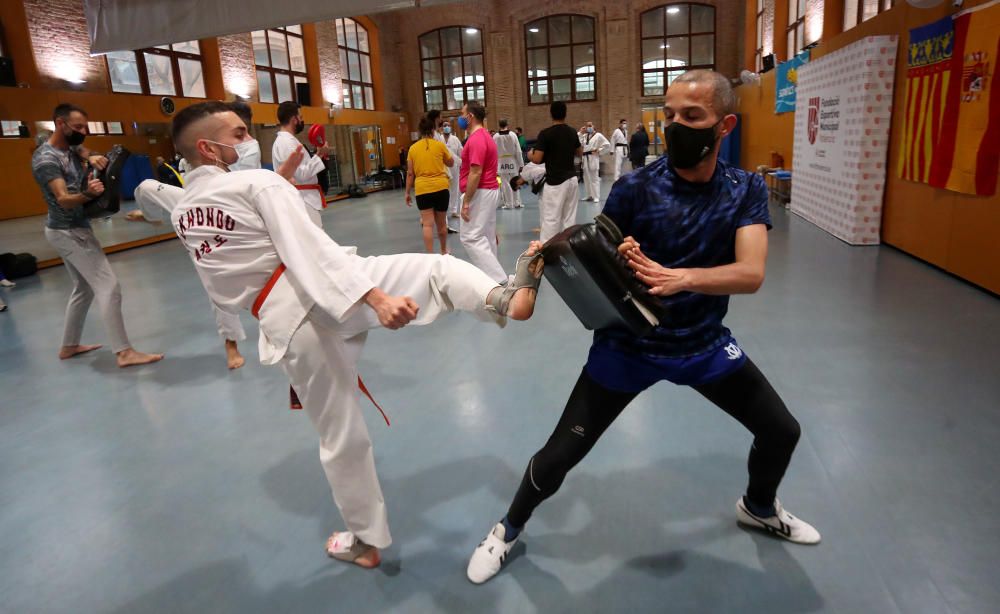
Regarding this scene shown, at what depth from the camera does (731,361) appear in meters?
1.70

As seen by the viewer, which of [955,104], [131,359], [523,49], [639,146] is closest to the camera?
[131,359]

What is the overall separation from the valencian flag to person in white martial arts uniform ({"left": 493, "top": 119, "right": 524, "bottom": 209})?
5.49 metres

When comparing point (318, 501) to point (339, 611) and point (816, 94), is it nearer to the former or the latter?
point (339, 611)

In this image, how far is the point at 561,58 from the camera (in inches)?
885

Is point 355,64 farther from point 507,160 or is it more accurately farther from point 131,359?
point 131,359

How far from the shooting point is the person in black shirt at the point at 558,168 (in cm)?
573

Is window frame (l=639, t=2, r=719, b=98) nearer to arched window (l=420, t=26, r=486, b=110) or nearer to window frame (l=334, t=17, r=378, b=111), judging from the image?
arched window (l=420, t=26, r=486, b=110)

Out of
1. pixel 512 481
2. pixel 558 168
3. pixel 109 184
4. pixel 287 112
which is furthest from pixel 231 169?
pixel 558 168

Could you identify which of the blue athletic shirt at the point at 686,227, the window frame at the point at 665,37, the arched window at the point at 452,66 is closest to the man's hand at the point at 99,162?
the blue athletic shirt at the point at 686,227

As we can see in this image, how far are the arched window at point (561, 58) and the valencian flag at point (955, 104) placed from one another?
17626 mm

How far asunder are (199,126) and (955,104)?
5.76 meters

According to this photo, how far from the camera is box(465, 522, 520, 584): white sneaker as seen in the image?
1.93 metres

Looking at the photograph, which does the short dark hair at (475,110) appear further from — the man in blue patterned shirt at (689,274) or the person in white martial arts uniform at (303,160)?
the man in blue patterned shirt at (689,274)

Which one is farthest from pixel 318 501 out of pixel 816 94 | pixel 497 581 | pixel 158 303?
pixel 816 94
